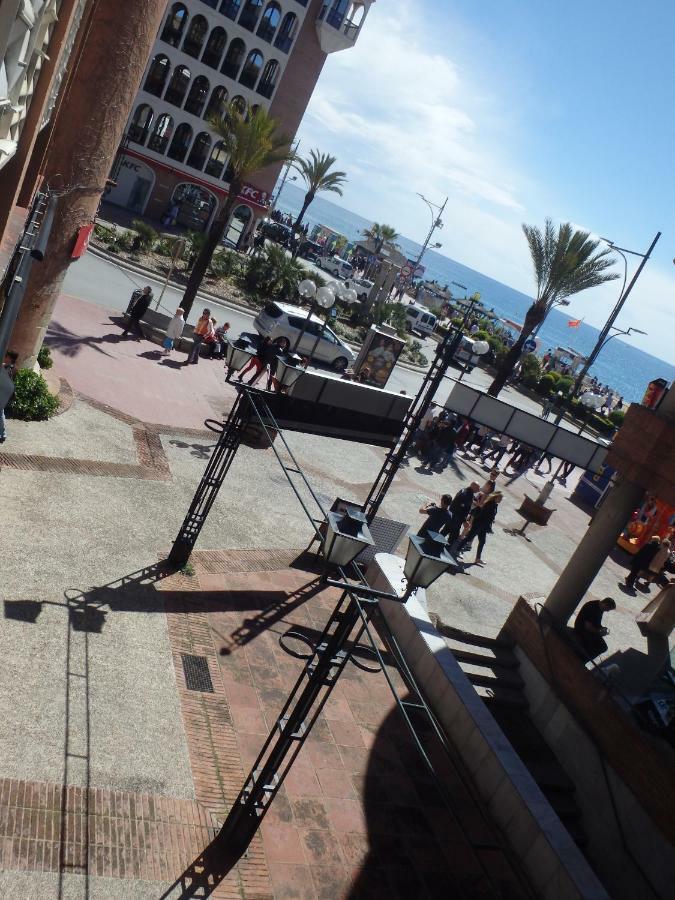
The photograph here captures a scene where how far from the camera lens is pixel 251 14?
129 feet

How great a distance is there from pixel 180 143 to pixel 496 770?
39.6 m

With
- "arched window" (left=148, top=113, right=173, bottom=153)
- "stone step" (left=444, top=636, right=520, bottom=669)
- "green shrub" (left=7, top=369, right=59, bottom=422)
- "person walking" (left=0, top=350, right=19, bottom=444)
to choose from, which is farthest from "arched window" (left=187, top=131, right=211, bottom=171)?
"stone step" (left=444, top=636, right=520, bottom=669)

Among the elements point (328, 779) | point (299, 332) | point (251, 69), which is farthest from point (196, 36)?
point (328, 779)

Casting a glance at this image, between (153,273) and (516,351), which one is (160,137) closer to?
(153,273)

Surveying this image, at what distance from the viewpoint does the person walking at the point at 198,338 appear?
20.9 m

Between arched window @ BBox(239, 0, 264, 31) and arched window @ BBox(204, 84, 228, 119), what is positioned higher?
arched window @ BBox(239, 0, 264, 31)

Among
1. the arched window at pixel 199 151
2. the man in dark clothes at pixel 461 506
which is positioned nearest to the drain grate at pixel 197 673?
the man in dark clothes at pixel 461 506

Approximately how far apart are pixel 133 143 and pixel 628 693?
3845 cm

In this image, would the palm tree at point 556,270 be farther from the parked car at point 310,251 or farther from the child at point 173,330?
the parked car at point 310,251

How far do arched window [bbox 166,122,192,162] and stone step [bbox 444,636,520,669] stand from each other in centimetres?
3629

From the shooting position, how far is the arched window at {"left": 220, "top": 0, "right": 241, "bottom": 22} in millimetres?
38312

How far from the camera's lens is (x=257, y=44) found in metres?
39.9

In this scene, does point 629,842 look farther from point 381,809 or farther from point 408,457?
point 408,457

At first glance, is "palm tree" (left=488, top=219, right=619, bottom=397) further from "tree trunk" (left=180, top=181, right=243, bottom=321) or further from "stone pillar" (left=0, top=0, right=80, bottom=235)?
"stone pillar" (left=0, top=0, right=80, bottom=235)
